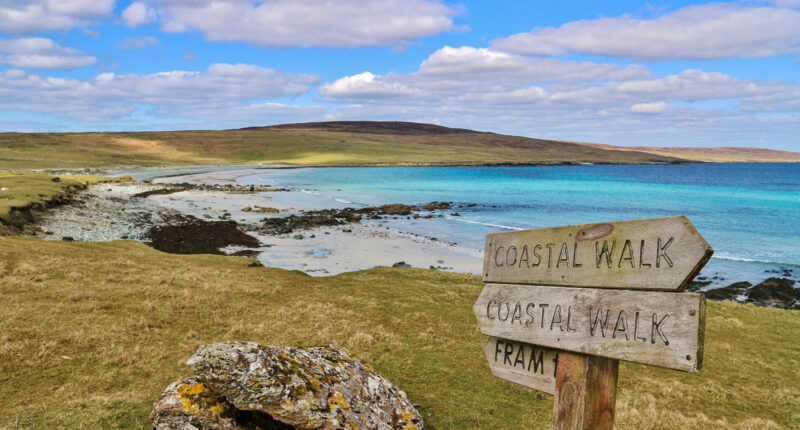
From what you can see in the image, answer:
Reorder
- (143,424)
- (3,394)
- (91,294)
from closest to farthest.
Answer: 1. (143,424)
2. (3,394)
3. (91,294)

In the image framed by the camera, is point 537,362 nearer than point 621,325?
No

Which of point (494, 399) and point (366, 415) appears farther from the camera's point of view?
point (494, 399)

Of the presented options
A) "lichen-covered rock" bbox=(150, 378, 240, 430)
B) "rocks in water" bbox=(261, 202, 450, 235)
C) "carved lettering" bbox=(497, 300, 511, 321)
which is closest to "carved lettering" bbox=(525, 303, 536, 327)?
"carved lettering" bbox=(497, 300, 511, 321)

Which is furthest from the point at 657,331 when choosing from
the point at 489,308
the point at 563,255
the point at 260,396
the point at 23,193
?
the point at 23,193

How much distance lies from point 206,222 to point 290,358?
42.4m

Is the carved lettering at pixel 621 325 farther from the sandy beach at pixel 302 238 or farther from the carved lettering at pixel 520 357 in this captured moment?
the sandy beach at pixel 302 238

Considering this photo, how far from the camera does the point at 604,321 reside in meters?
4.56

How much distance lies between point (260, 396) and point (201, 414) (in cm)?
98

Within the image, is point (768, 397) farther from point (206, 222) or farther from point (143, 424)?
point (206, 222)

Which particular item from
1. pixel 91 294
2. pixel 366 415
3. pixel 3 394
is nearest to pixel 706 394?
pixel 366 415

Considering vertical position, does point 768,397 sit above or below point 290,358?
below

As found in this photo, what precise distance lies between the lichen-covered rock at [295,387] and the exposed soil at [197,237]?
2924cm

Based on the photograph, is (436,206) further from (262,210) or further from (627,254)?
(627,254)

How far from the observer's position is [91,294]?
1427cm
